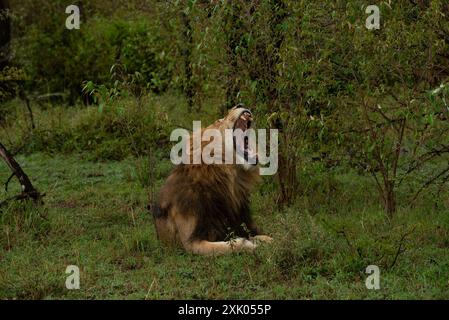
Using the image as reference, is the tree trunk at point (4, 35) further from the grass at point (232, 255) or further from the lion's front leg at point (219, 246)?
the lion's front leg at point (219, 246)

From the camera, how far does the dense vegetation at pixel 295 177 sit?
5.70 metres

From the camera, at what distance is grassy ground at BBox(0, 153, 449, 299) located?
5.47m

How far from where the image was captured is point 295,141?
7.83 m

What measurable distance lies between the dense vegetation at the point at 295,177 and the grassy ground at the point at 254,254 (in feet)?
0.05

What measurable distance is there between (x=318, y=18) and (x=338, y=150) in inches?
49.1

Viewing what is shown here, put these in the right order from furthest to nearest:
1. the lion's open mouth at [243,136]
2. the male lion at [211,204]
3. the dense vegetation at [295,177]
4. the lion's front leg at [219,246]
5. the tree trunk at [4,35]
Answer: the tree trunk at [4,35], the lion's open mouth at [243,136], the male lion at [211,204], the lion's front leg at [219,246], the dense vegetation at [295,177]

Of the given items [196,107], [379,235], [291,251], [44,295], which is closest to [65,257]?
[44,295]

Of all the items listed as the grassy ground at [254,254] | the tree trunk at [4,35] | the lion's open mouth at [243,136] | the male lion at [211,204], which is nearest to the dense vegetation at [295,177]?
the grassy ground at [254,254]

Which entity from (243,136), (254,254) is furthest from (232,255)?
(243,136)

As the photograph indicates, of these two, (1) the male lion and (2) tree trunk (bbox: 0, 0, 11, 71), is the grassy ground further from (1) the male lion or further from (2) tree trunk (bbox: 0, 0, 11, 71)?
(2) tree trunk (bbox: 0, 0, 11, 71)

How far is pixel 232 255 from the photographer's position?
20.4ft

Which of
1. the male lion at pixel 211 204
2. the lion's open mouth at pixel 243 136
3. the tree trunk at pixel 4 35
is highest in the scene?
the tree trunk at pixel 4 35

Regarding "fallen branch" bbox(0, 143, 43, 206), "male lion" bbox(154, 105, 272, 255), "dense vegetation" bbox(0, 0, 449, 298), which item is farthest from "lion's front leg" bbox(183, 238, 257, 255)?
"fallen branch" bbox(0, 143, 43, 206)

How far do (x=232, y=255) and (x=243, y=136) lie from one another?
1.04 meters
